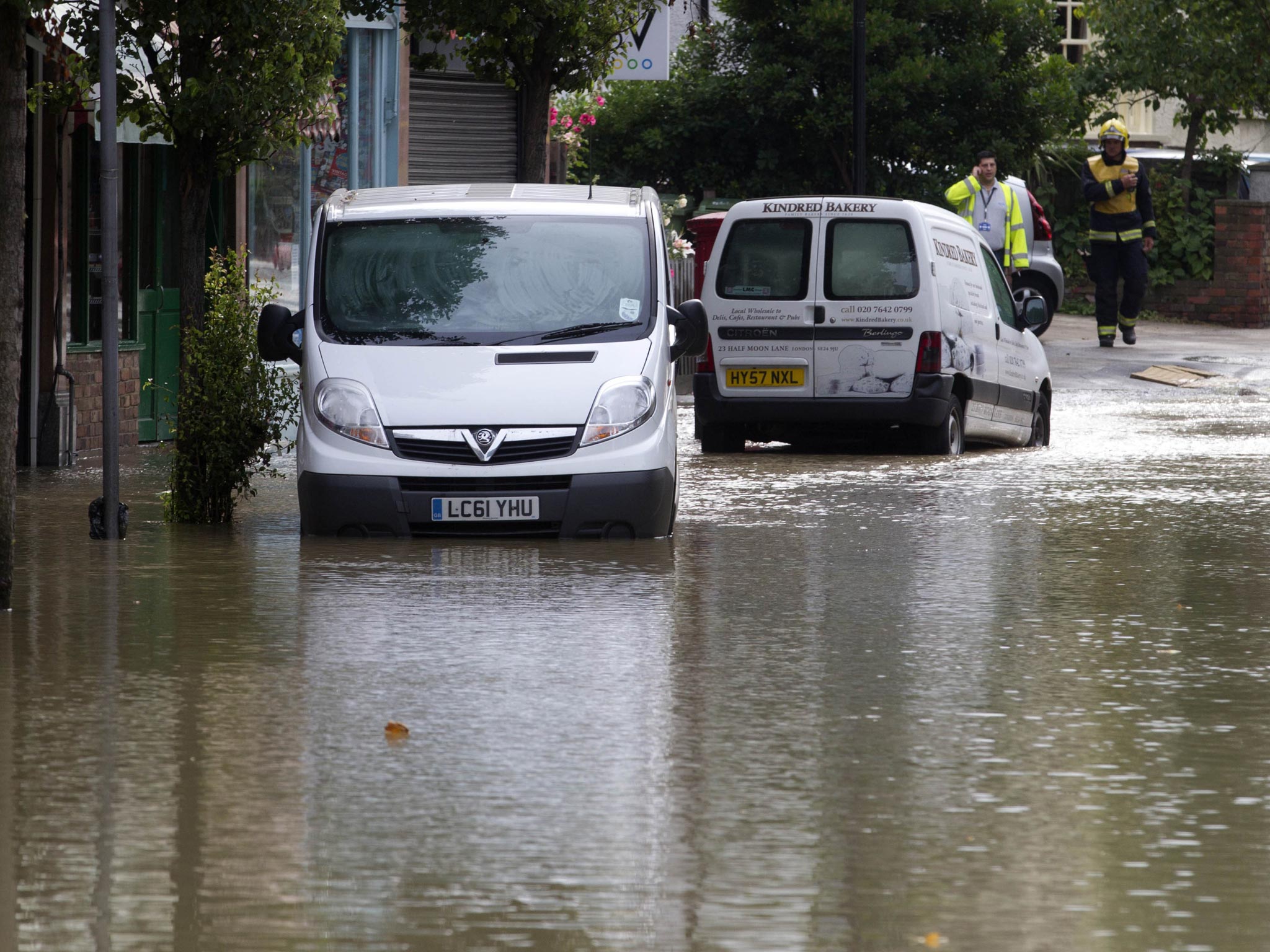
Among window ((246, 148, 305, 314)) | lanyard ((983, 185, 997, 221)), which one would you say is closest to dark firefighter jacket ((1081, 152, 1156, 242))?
lanyard ((983, 185, 997, 221))

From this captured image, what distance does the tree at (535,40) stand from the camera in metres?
17.6

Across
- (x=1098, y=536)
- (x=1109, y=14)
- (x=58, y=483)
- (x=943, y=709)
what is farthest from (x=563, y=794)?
(x=1109, y=14)

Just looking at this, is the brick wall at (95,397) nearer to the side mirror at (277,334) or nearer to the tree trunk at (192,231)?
the tree trunk at (192,231)

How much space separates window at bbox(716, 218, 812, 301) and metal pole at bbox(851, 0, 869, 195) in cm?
777

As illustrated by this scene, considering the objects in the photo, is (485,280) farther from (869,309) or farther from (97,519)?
(869,309)

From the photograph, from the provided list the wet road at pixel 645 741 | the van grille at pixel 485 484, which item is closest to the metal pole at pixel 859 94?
the wet road at pixel 645 741

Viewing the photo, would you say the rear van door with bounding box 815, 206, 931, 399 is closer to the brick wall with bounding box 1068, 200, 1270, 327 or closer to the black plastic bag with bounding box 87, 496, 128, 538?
the black plastic bag with bounding box 87, 496, 128, 538

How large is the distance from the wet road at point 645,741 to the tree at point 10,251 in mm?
460

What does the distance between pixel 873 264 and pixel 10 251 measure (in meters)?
8.10

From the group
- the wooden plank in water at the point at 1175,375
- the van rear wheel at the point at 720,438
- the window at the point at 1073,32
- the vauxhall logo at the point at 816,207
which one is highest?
the window at the point at 1073,32

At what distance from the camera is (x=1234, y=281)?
33.8 metres

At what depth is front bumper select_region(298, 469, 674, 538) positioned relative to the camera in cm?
1148

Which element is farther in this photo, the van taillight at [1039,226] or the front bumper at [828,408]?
the van taillight at [1039,226]

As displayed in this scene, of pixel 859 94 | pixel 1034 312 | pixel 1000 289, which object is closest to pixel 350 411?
pixel 1000 289
